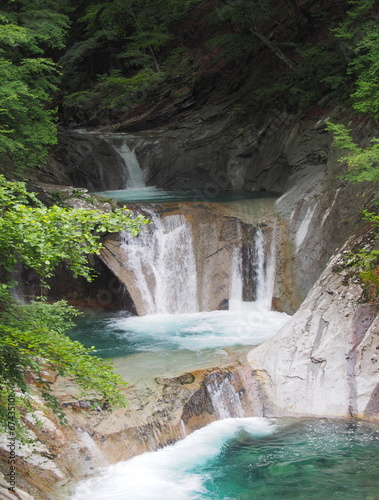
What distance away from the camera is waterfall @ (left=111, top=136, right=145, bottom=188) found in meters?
20.0

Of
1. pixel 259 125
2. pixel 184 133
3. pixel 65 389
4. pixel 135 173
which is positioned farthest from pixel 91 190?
pixel 65 389

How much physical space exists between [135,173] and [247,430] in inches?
538

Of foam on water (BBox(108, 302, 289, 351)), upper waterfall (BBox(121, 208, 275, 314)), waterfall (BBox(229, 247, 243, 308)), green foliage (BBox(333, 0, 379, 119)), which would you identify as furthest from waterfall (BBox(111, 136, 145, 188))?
green foliage (BBox(333, 0, 379, 119))

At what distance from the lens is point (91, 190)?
19234 millimetres

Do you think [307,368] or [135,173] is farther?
[135,173]

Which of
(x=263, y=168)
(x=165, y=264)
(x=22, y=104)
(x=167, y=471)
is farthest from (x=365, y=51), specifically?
(x=167, y=471)

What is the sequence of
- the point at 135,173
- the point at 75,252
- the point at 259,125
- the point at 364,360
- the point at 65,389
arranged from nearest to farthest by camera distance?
the point at 75,252 → the point at 65,389 → the point at 364,360 → the point at 259,125 → the point at 135,173

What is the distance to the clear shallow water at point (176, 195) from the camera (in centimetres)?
1664

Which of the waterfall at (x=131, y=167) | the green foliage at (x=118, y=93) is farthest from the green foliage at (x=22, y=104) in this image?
the green foliage at (x=118, y=93)

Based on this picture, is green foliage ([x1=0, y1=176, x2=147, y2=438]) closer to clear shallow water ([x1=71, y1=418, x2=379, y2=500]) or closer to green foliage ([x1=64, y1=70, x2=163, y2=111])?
clear shallow water ([x1=71, y1=418, x2=379, y2=500])

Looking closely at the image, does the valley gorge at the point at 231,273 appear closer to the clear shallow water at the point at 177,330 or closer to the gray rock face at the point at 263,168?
the gray rock face at the point at 263,168

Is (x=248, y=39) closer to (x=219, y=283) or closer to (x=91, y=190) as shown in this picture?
(x=91, y=190)

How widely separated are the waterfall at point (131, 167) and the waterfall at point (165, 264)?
6.44m

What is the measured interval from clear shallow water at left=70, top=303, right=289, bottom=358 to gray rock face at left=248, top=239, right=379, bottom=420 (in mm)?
1418
